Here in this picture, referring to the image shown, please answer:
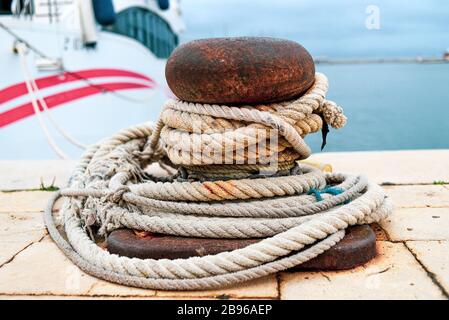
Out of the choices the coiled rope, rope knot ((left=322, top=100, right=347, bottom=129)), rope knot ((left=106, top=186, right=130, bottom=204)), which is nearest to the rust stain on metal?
the coiled rope

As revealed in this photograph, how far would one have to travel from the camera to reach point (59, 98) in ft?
26.3

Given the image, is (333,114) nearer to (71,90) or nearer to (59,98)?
(59,98)

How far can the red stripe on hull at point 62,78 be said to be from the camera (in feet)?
23.3

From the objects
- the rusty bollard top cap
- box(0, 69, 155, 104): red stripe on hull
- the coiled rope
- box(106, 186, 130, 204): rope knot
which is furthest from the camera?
box(0, 69, 155, 104): red stripe on hull

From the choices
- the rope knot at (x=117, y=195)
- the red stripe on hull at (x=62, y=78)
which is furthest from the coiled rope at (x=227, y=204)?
the red stripe on hull at (x=62, y=78)

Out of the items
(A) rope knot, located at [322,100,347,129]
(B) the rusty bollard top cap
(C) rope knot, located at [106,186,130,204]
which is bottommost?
(C) rope knot, located at [106,186,130,204]

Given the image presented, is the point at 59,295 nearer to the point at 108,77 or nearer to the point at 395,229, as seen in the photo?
the point at 395,229

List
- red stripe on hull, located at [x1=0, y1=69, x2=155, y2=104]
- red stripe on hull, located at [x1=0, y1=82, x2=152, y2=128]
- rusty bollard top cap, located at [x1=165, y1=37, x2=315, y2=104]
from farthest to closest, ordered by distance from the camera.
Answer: red stripe on hull, located at [x1=0, y1=82, x2=152, y2=128] < red stripe on hull, located at [x1=0, y1=69, x2=155, y2=104] < rusty bollard top cap, located at [x1=165, y1=37, x2=315, y2=104]

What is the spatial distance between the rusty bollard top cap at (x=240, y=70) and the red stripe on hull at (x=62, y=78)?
5724 millimetres

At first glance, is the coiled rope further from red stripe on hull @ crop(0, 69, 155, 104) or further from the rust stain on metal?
red stripe on hull @ crop(0, 69, 155, 104)

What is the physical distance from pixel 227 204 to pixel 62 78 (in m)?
6.71

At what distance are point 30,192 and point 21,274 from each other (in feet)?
4.54

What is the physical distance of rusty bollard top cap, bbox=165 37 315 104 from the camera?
1885 millimetres

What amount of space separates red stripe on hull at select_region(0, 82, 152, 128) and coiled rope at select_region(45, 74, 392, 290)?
5397 mm
